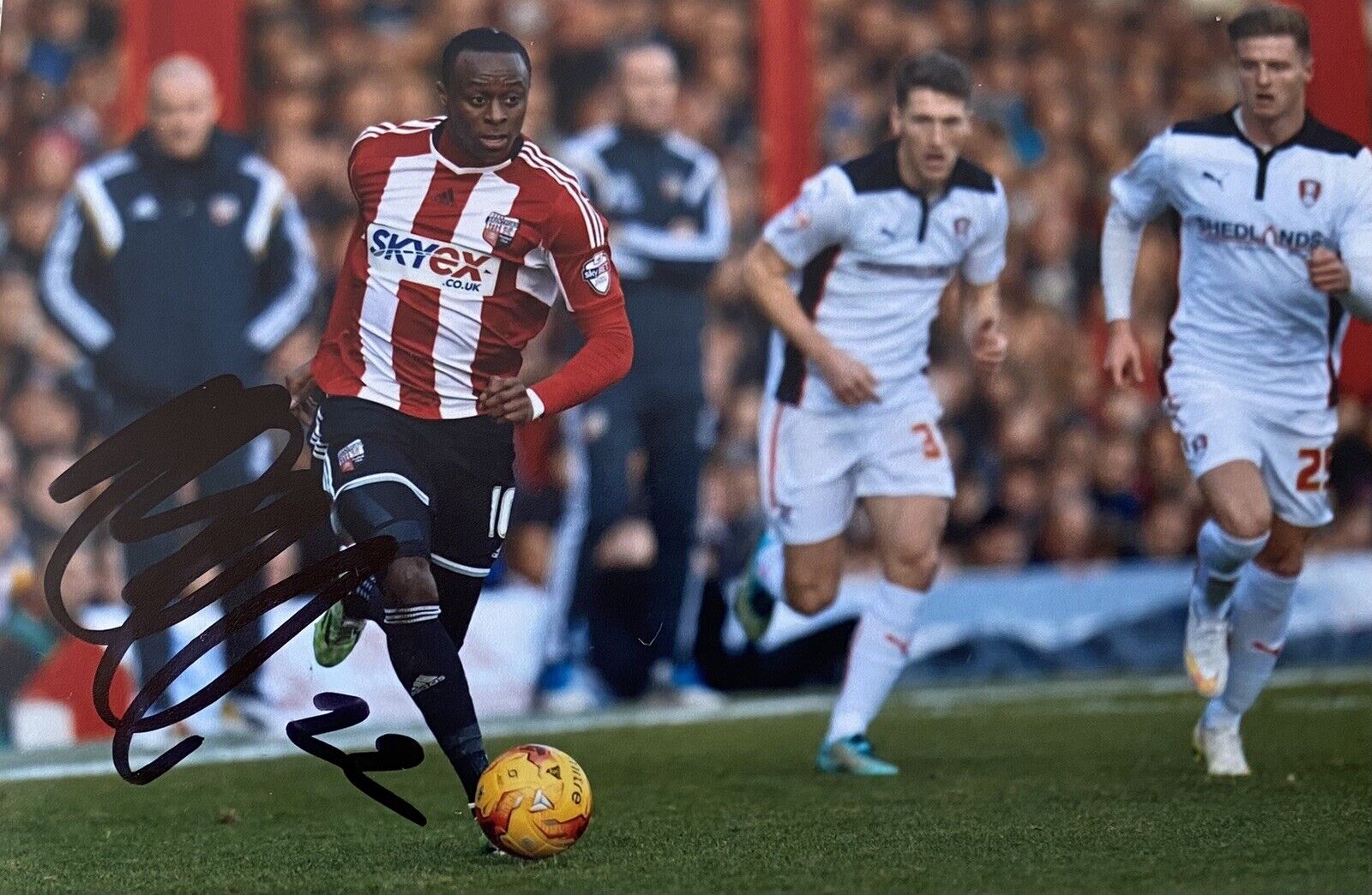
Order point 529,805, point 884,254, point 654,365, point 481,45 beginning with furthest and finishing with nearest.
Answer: point 654,365 → point 884,254 → point 481,45 → point 529,805

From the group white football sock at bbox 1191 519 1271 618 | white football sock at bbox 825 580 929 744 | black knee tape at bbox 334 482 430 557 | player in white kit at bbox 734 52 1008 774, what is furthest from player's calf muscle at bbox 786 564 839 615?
black knee tape at bbox 334 482 430 557

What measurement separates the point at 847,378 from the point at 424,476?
1.96m

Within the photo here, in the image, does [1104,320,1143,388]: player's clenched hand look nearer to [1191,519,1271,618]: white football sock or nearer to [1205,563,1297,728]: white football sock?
[1191,519,1271,618]: white football sock

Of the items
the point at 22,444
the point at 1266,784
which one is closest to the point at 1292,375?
the point at 1266,784

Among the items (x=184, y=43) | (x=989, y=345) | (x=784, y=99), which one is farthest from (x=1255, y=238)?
(x=184, y=43)

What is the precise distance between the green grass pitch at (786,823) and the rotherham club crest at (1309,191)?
1.81m

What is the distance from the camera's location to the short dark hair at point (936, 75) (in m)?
6.97

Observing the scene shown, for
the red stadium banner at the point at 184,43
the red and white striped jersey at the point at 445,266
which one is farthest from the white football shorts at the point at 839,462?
the red stadium banner at the point at 184,43

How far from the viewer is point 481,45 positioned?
5410 mm

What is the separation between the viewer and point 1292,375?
6.78 meters

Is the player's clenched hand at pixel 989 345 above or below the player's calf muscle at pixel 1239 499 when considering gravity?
above

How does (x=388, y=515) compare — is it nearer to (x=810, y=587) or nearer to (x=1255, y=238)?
(x=810, y=587)

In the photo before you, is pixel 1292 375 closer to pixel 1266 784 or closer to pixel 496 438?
pixel 1266 784
